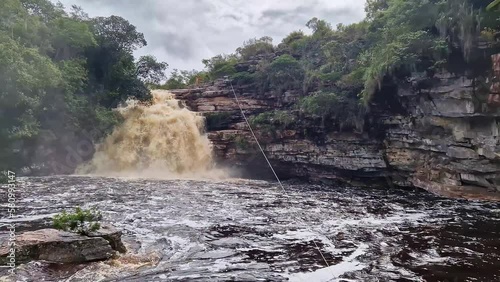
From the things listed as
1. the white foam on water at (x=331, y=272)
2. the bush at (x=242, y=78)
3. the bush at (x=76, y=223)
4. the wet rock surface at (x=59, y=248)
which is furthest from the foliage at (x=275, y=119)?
the wet rock surface at (x=59, y=248)

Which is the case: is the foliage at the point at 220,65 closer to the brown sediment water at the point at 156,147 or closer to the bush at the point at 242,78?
the bush at the point at 242,78

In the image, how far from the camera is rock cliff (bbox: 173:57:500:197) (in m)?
17.5

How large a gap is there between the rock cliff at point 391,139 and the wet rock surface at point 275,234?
2.08m

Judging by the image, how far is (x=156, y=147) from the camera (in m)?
27.3

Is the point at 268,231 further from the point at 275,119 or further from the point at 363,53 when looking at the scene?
the point at 363,53

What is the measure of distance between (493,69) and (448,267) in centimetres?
1134

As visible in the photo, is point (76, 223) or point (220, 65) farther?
point (220, 65)

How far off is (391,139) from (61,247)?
61.2 feet

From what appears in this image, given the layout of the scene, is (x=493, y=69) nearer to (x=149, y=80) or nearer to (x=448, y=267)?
(x=448, y=267)

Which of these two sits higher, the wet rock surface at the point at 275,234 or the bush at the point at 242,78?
the bush at the point at 242,78

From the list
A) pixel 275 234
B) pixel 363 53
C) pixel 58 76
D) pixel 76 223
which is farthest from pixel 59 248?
pixel 363 53

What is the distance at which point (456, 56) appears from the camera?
17.8 metres

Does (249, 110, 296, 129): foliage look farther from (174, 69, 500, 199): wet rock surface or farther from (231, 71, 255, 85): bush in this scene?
(231, 71, 255, 85): bush

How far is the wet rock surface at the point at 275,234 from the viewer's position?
24.5ft
